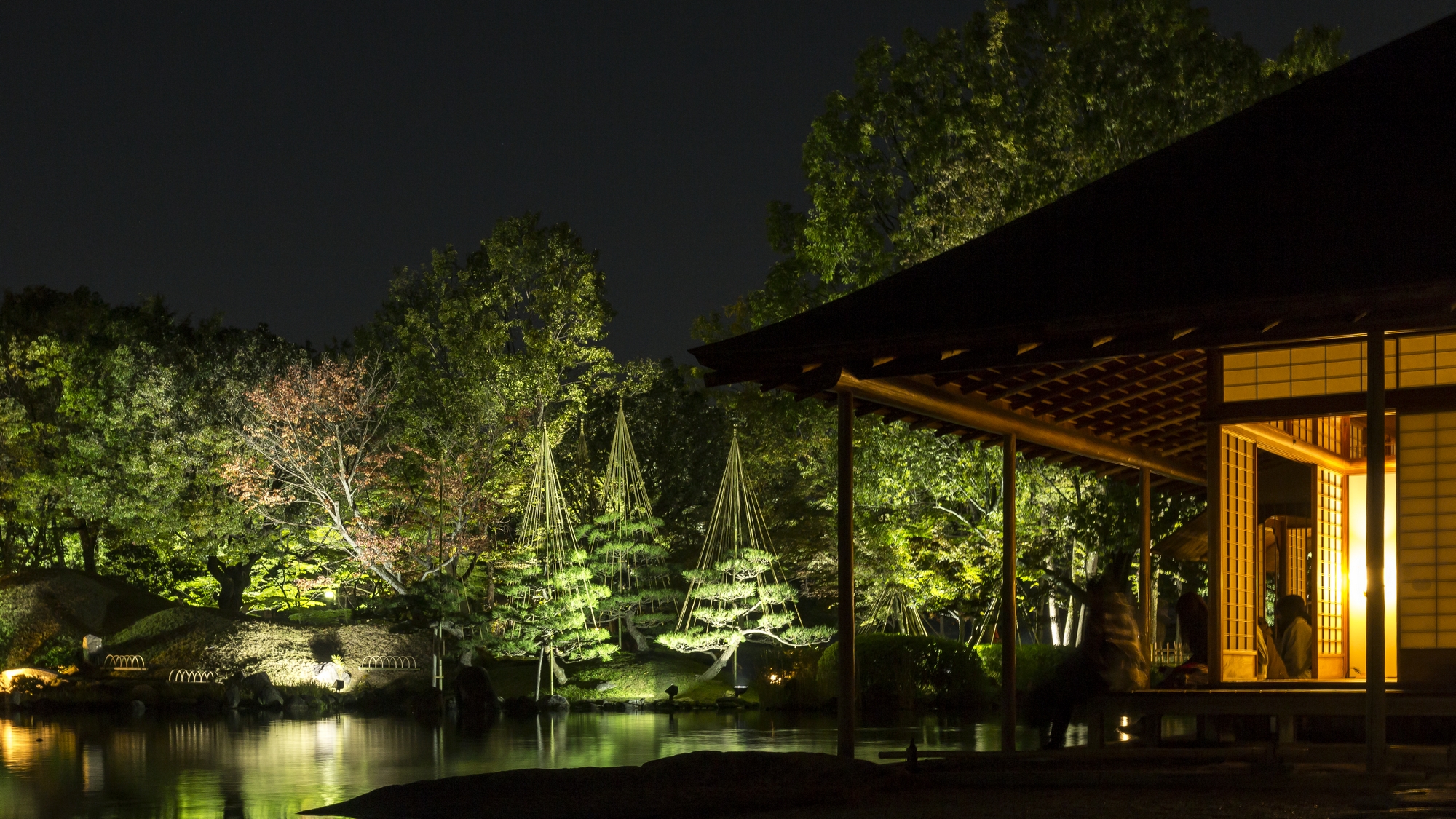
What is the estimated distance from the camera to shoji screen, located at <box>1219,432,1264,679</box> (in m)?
10.8

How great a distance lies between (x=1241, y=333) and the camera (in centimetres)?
809

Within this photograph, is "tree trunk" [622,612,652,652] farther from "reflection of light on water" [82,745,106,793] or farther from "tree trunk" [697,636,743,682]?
"reflection of light on water" [82,745,106,793]

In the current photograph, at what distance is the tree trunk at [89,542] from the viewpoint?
107 ft

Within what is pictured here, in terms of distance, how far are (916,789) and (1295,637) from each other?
519 centimetres

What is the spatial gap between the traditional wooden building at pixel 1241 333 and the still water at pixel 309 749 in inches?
156

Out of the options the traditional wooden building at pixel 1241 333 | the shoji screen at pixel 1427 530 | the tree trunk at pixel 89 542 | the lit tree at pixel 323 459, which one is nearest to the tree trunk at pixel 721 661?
the lit tree at pixel 323 459

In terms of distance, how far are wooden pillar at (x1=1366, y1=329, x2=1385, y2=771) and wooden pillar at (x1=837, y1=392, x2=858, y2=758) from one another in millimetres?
3086

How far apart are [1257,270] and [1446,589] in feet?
10.9

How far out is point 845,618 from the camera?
9.14m

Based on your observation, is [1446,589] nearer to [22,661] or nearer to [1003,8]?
[1003,8]

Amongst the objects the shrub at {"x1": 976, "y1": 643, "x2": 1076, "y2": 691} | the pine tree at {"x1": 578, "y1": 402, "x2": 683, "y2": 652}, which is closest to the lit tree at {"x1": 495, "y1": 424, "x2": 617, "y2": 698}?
the pine tree at {"x1": 578, "y1": 402, "x2": 683, "y2": 652}

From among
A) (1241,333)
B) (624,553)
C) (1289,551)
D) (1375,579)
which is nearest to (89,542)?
(624,553)

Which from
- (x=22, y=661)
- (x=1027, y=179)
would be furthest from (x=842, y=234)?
(x=22, y=661)

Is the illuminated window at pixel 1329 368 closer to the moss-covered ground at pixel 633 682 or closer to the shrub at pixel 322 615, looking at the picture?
the moss-covered ground at pixel 633 682
